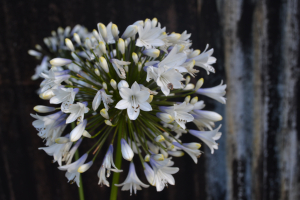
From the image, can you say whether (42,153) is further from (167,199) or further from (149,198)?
(167,199)

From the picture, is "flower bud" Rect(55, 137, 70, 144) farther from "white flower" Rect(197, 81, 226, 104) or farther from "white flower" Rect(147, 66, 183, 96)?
"white flower" Rect(197, 81, 226, 104)

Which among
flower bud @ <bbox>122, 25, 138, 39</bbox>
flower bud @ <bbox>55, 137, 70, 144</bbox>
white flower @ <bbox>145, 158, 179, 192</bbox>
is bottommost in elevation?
white flower @ <bbox>145, 158, 179, 192</bbox>

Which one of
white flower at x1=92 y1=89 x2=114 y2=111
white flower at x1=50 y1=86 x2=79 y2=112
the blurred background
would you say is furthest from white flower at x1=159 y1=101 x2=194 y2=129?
the blurred background

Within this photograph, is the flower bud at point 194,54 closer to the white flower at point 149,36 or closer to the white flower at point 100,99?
the white flower at point 149,36

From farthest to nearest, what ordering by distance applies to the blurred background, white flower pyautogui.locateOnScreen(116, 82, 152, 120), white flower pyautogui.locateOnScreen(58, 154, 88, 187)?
the blurred background
white flower pyautogui.locateOnScreen(58, 154, 88, 187)
white flower pyautogui.locateOnScreen(116, 82, 152, 120)

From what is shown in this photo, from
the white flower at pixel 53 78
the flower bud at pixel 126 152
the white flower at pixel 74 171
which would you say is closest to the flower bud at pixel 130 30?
the white flower at pixel 53 78

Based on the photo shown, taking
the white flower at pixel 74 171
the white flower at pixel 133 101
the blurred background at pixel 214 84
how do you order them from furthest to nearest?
the blurred background at pixel 214 84 → the white flower at pixel 74 171 → the white flower at pixel 133 101

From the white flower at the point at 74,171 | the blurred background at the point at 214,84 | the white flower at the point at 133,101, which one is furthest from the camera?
the blurred background at the point at 214,84
